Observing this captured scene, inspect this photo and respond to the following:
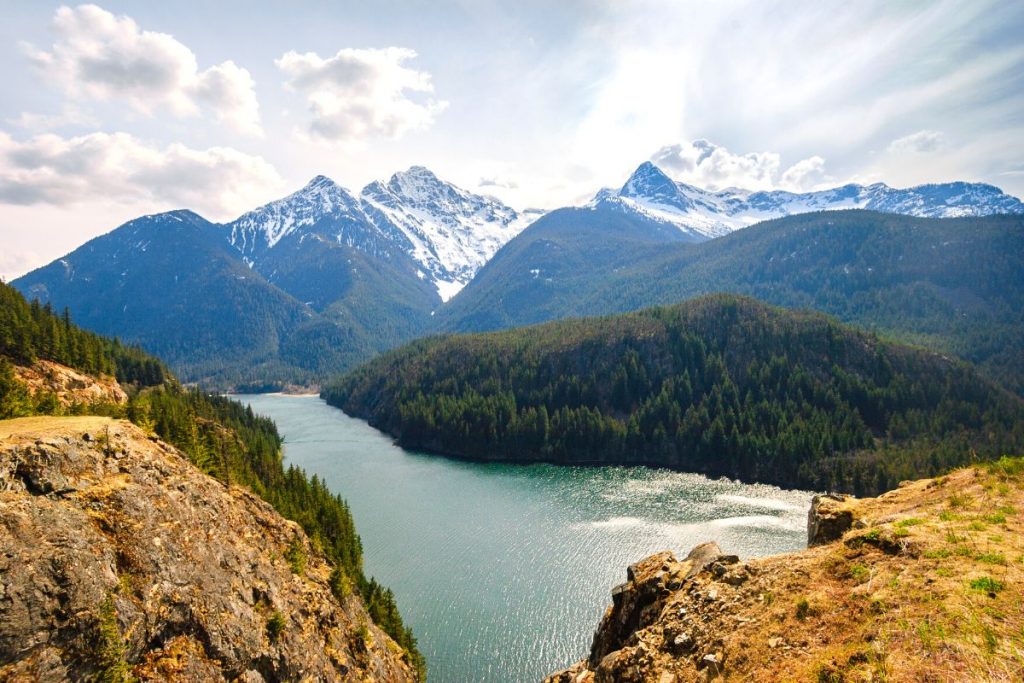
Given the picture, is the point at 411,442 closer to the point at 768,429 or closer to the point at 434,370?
the point at 434,370

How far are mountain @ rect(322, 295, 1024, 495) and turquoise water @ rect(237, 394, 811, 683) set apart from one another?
1083 cm

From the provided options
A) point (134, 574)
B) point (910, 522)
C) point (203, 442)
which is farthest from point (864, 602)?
point (203, 442)

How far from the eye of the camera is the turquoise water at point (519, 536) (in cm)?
5506

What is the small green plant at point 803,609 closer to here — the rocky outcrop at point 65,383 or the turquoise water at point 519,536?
the turquoise water at point 519,536

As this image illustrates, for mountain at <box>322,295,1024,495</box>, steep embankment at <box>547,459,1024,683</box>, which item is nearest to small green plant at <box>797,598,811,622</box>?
steep embankment at <box>547,459,1024,683</box>

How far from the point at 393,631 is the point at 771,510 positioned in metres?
74.8

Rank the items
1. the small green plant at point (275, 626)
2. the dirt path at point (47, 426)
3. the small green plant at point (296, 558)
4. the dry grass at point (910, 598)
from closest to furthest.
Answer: the dry grass at point (910, 598) < the dirt path at point (47, 426) < the small green plant at point (275, 626) < the small green plant at point (296, 558)

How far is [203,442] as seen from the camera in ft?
155

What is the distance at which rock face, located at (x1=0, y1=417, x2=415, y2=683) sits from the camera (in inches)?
656

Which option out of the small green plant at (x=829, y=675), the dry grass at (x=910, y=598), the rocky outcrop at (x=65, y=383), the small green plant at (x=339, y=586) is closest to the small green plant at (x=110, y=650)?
the dry grass at (x=910, y=598)

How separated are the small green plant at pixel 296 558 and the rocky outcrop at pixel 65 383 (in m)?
38.3

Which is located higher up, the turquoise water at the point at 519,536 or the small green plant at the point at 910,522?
the small green plant at the point at 910,522

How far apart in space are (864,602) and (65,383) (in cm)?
8397

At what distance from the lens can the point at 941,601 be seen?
14266 millimetres
